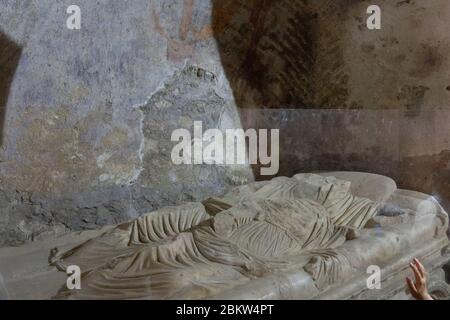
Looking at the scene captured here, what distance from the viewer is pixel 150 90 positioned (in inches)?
181

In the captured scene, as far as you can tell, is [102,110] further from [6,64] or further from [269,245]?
[269,245]

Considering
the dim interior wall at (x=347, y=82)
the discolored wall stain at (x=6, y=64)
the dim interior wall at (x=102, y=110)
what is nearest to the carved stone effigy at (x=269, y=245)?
the dim interior wall at (x=347, y=82)

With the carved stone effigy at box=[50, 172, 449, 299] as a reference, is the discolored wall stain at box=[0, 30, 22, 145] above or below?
above

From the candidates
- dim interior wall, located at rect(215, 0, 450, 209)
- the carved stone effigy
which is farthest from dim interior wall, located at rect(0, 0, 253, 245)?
the carved stone effigy

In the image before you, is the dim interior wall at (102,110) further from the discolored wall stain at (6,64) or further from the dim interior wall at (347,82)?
the dim interior wall at (347,82)

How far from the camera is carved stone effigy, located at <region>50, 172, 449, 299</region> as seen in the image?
2648 millimetres

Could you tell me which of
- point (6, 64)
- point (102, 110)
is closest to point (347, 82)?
point (102, 110)

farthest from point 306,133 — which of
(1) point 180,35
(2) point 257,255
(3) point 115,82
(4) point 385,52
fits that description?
(2) point 257,255

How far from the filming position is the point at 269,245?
3164 mm

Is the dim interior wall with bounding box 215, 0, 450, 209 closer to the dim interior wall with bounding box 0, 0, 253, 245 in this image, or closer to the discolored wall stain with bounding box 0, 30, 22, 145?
the dim interior wall with bounding box 0, 0, 253, 245

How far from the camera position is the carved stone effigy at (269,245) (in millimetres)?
2648

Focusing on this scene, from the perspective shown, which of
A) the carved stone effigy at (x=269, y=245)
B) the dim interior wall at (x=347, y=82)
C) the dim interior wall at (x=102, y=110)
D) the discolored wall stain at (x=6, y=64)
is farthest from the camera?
the dim interior wall at (x=347, y=82)

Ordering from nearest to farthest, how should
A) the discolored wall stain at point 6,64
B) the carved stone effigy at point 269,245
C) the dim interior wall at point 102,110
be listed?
the carved stone effigy at point 269,245 < the discolored wall stain at point 6,64 < the dim interior wall at point 102,110

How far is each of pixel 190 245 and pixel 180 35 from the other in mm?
2484
